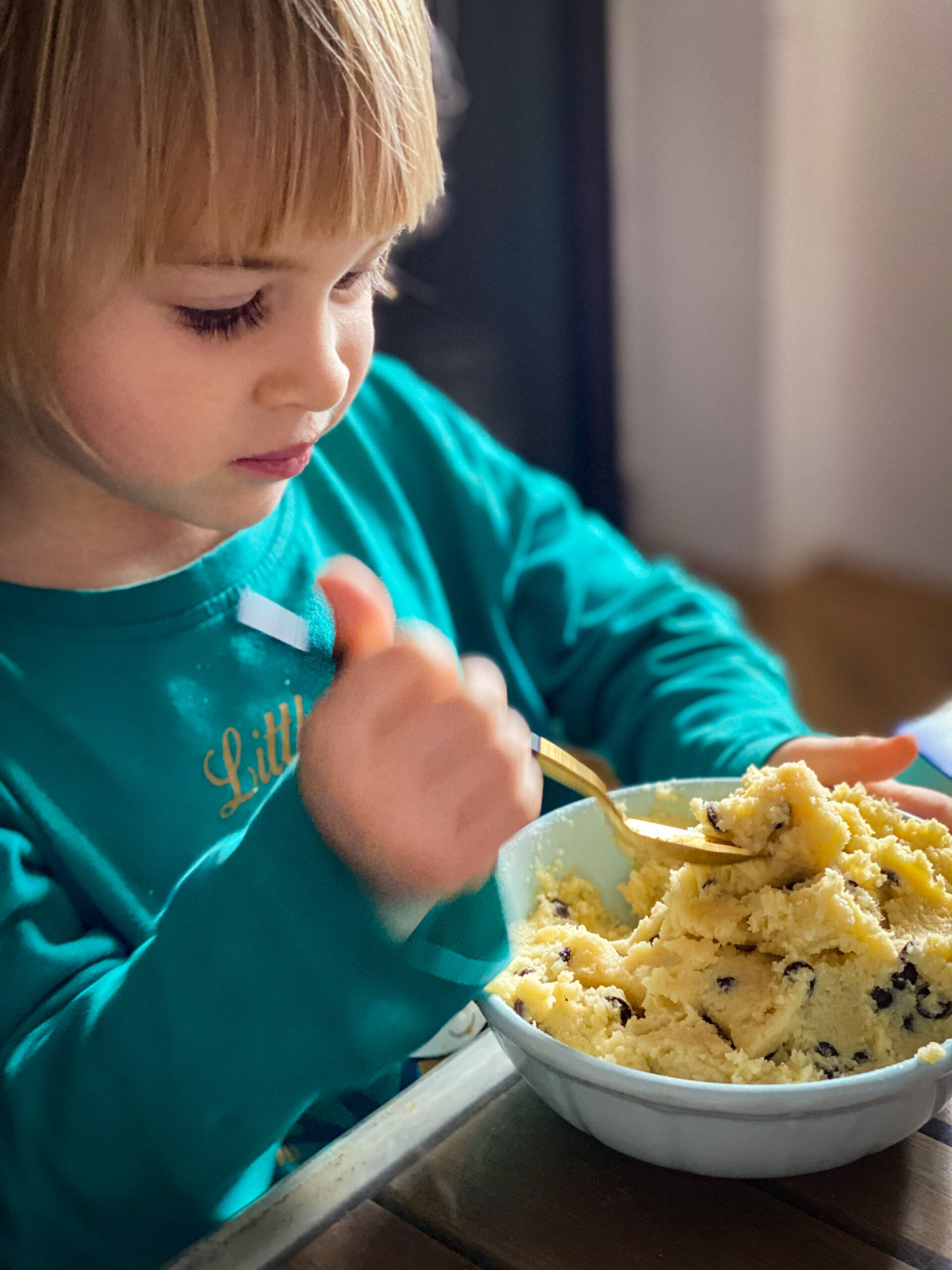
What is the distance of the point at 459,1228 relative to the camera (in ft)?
1.71

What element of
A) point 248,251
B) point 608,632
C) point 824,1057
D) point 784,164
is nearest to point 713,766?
point 608,632

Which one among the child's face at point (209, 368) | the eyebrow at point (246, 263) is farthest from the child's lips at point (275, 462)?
the eyebrow at point (246, 263)

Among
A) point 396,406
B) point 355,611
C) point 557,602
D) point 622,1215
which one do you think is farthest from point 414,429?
point 622,1215

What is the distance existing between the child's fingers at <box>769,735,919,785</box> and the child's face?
35 cm

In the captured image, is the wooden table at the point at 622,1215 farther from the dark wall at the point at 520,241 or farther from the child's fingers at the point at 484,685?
the dark wall at the point at 520,241

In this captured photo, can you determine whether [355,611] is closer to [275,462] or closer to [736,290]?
[275,462]

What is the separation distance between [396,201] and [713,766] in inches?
17.2

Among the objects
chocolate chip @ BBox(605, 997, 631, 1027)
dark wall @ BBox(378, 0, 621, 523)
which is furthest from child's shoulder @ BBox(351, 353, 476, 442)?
dark wall @ BBox(378, 0, 621, 523)

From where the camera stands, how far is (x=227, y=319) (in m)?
0.64

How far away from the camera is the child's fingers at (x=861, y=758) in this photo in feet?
2.41

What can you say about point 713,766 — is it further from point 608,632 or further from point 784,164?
point 784,164

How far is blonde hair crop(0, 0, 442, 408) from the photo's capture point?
0.58 metres

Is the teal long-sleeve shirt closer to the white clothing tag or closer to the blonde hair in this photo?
the white clothing tag

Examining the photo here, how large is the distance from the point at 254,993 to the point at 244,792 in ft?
0.81
